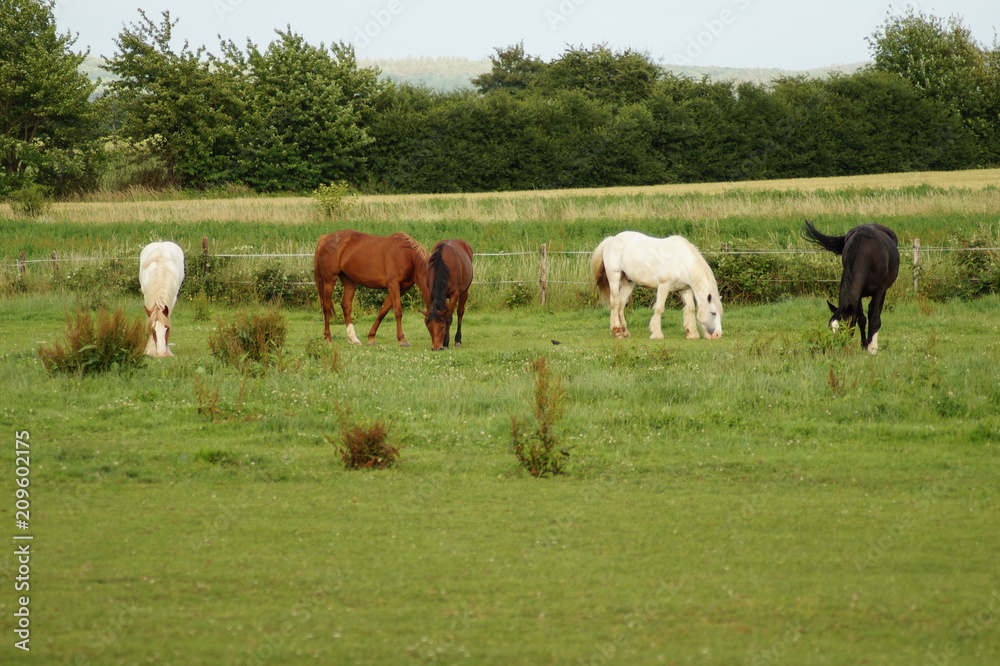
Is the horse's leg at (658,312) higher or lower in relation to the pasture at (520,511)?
higher

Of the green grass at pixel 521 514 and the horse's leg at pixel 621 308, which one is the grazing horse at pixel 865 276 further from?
the horse's leg at pixel 621 308

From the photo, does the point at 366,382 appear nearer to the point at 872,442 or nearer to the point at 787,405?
the point at 787,405

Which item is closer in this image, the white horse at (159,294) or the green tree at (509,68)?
the white horse at (159,294)

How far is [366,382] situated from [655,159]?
42820 millimetres

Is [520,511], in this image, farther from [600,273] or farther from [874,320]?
[600,273]

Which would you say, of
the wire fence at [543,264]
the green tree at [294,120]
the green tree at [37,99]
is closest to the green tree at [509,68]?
the green tree at [294,120]

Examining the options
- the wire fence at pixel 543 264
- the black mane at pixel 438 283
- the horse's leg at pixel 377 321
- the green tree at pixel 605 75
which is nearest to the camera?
the black mane at pixel 438 283

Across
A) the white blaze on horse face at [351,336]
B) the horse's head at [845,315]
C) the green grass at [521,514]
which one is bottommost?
the green grass at [521,514]

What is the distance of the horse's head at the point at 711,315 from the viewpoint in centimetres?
1388

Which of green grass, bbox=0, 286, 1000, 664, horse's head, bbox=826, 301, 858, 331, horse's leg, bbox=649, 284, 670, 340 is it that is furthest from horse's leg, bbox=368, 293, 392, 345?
horse's head, bbox=826, 301, 858, 331

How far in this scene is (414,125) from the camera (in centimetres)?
4816

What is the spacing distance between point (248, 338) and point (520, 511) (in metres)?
6.16

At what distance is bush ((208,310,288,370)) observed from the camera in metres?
10.6

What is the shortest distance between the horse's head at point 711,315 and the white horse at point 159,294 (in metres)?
7.49
